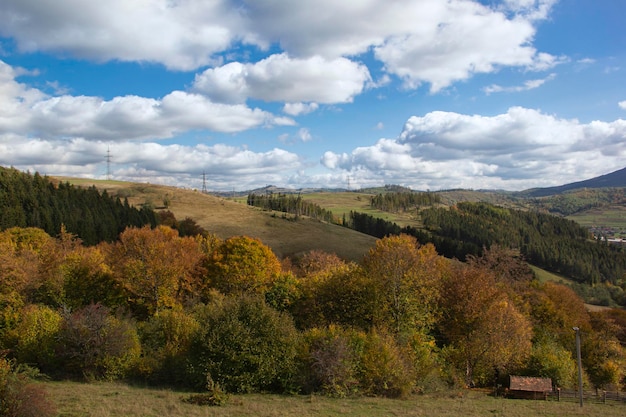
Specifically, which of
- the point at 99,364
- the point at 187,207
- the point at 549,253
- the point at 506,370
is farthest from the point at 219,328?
the point at 549,253

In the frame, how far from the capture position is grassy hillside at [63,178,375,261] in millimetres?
123519

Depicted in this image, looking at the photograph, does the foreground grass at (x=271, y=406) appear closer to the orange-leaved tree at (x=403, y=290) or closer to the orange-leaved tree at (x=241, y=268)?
the orange-leaved tree at (x=403, y=290)

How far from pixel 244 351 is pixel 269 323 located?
3009mm

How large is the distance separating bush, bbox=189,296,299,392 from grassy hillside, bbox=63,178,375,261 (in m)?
79.9

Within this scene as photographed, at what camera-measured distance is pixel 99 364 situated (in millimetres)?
34219

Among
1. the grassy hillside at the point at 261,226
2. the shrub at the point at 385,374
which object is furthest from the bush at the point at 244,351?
the grassy hillside at the point at 261,226

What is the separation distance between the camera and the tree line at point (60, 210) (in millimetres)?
84938

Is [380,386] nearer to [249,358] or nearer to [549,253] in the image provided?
[249,358]

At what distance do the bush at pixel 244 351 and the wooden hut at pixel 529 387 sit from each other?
23.4 metres

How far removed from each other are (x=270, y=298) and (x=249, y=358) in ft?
55.6

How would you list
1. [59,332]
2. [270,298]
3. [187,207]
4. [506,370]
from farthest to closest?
[187,207]
[270,298]
[506,370]
[59,332]

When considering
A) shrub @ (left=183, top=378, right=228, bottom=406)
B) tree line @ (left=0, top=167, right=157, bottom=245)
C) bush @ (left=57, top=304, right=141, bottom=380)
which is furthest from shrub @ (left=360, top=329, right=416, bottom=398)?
tree line @ (left=0, top=167, right=157, bottom=245)

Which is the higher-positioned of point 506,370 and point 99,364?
point 99,364

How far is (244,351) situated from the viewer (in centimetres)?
3316
